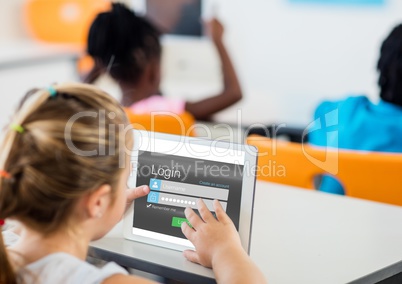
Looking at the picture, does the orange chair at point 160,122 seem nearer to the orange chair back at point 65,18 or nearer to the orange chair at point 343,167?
the orange chair at point 343,167

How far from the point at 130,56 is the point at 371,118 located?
908mm

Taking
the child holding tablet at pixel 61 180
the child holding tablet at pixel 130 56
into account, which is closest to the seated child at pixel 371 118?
the child holding tablet at pixel 130 56

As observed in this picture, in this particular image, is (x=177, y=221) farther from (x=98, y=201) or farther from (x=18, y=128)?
(x=18, y=128)

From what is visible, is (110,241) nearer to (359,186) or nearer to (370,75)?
(359,186)

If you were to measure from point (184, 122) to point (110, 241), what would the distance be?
33.8 inches

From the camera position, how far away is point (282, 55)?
13.6 feet

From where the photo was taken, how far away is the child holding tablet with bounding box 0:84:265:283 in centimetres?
105

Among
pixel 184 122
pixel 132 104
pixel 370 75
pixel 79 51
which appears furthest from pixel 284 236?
pixel 79 51

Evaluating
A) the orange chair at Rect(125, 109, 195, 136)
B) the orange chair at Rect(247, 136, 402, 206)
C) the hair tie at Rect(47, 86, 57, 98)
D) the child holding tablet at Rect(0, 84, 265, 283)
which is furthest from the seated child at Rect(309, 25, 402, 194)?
the hair tie at Rect(47, 86, 57, 98)

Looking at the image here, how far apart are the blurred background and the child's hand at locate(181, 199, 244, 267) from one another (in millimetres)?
2046

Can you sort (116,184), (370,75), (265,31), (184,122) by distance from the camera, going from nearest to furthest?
(116,184), (184,122), (370,75), (265,31)

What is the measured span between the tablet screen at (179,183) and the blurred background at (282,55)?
1980 millimetres

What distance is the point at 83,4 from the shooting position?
471cm

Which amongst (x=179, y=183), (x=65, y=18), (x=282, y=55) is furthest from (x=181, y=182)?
(x=65, y=18)
